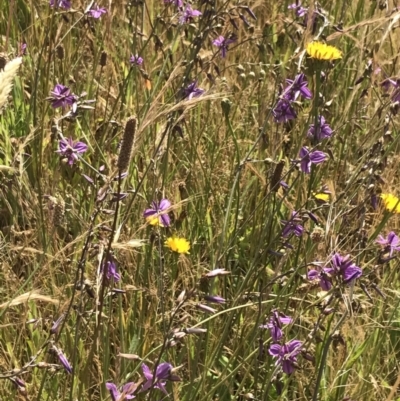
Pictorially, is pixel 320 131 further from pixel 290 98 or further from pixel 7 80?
pixel 7 80

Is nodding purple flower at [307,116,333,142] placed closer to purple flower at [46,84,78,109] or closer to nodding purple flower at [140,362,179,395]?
purple flower at [46,84,78,109]

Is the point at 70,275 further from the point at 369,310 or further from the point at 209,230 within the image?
the point at 369,310

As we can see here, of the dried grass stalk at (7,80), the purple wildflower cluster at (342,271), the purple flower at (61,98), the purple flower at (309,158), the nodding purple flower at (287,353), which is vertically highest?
the dried grass stalk at (7,80)

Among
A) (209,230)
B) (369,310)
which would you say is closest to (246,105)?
(209,230)

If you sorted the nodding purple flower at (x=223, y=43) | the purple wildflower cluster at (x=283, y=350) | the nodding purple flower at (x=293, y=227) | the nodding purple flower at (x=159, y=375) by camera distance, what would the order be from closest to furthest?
the nodding purple flower at (x=159, y=375) → the purple wildflower cluster at (x=283, y=350) → the nodding purple flower at (x=293, y=227) → the nodding purple flower at (x=223, y=43)

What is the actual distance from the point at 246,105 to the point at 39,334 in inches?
46.9

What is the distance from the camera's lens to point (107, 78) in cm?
218

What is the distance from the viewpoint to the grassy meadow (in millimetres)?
1109

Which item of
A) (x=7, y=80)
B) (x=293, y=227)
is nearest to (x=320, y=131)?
(x=293, y=227)

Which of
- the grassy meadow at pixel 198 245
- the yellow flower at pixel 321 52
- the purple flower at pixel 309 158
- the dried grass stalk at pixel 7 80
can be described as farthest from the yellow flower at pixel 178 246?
the dried grass stalk at pixel 7 80

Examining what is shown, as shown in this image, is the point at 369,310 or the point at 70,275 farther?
the point at 369,310

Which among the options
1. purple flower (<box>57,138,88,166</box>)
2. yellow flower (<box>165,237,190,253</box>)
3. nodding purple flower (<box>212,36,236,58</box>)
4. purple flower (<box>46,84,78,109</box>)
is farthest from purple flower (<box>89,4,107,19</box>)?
yellow flower (<box>165,237,190,253</box>)

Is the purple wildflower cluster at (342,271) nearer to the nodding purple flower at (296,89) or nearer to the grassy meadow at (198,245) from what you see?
the grassy meadow at (198,245)

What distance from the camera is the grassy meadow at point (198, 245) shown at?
111 centimetres
